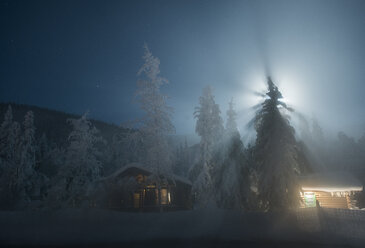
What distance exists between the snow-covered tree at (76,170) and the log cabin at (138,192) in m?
1.67

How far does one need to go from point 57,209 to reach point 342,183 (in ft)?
87.4

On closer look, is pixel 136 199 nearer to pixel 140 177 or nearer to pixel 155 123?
pixel 140 177

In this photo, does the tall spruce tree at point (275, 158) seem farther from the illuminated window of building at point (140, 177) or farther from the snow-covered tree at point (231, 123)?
the illuminated window of building at point (140, 177)

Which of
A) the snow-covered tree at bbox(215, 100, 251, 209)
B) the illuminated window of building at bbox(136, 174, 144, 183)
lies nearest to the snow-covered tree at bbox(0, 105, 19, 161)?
the illuminated window of building at bbox(136, 174, 144, 183)

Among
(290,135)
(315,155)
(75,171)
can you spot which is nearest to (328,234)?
(290,135)

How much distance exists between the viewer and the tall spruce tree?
64.8 feet

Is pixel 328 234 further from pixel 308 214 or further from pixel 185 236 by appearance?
pixel 185 236

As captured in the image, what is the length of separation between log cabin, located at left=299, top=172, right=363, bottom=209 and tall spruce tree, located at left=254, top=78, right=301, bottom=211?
17.3ft

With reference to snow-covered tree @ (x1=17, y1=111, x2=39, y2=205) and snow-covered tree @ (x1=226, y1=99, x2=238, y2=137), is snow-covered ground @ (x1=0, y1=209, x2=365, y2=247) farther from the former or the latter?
snow-covered tree @ (x1=17, y1=111, x2=39, y2=205)

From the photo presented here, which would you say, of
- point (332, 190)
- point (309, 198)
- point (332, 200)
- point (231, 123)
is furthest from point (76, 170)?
point (332, 200)

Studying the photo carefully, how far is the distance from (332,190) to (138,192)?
22446 millimetres

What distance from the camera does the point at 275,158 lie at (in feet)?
66.2

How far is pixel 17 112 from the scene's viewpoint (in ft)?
404

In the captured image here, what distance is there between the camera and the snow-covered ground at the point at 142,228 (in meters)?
→ 15.2
